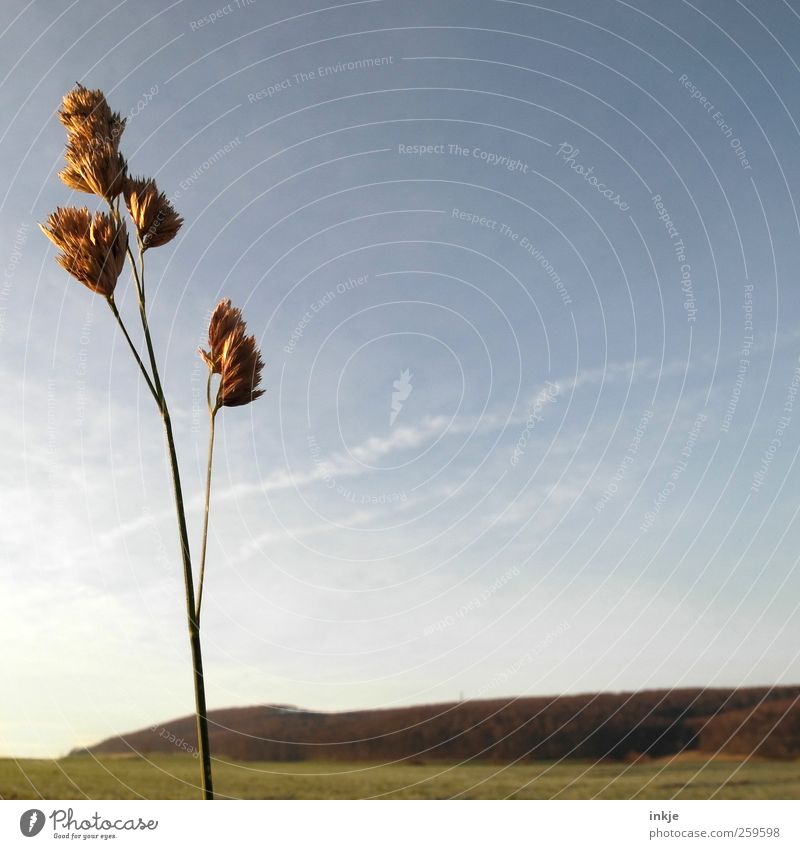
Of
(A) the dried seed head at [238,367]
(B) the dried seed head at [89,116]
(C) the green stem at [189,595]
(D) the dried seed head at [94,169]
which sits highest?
(B) the dried seed head at [89,116]

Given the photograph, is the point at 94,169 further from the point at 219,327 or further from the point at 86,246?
the point at 219,327

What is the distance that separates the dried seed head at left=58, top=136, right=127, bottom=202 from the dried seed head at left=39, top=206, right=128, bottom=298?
23 centimetres

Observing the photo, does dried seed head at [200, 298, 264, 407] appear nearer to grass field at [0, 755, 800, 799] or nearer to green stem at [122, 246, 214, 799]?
green stem at [122, 246, 214, 799]

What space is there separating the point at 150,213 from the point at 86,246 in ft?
1.50

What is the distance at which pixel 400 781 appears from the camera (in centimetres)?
752

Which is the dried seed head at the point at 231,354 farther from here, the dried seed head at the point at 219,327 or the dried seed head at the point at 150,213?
the dried seed head at the point at 150,213

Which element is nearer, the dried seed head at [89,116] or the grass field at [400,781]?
the dried seed head at [89,116]

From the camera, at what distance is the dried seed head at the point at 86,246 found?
4527mm

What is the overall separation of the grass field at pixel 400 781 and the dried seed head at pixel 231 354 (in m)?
3.45

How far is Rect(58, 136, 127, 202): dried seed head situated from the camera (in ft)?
15.4
